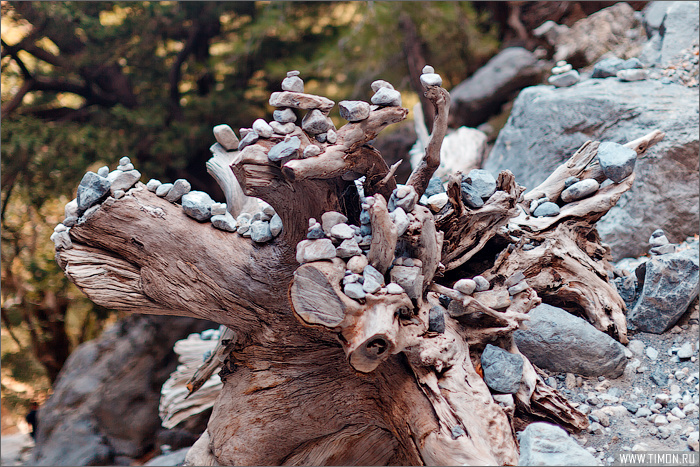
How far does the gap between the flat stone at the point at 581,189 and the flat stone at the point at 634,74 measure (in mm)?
1582

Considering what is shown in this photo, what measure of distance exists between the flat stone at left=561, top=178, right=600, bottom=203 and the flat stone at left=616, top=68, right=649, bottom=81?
1.58m

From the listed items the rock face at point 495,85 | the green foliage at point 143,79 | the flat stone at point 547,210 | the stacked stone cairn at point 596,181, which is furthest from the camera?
the rock face at point 495,85

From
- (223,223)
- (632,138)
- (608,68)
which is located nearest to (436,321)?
(223,223)

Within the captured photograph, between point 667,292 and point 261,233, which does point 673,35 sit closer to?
point 667,292

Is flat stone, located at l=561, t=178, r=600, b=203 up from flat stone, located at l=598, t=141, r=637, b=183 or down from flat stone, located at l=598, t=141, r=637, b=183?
down

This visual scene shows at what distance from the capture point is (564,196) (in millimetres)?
2420

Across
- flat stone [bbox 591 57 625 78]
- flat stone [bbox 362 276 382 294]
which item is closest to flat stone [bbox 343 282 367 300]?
flat stone [bbox 362 276 382 294]

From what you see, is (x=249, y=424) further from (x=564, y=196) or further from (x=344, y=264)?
(x=564, y=196)

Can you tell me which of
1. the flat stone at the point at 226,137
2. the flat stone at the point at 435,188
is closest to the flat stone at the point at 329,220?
the flat stone at the point at 435,188

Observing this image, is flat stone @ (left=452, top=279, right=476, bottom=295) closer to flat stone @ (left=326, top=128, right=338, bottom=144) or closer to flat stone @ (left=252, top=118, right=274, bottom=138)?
flat stone @ (left=326, top=128, right=338, bottom=144)

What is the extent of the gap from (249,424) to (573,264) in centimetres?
163

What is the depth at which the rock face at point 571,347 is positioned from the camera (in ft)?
7.06

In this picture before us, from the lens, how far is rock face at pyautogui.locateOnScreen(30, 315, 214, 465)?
445 centimetres

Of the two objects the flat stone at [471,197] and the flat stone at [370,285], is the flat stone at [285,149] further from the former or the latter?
the flat stone at [471,197]
